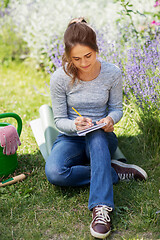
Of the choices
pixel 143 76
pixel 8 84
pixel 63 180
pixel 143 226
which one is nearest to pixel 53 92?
pixel 63 180

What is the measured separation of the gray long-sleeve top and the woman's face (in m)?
0.18

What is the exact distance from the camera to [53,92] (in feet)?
7.52

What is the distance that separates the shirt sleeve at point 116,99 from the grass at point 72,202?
1.73 feet

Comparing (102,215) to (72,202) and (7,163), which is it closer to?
(72,202)

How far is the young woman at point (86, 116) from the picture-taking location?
2.01 m

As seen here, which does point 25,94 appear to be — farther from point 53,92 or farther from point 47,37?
point 53,92

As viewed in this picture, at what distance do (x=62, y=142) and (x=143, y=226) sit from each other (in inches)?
33.4

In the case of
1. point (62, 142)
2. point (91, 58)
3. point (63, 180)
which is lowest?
point (63, 180)

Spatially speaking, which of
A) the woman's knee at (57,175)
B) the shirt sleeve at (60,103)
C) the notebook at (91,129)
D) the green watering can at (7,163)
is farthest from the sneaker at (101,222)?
the green watering can at (7,163)

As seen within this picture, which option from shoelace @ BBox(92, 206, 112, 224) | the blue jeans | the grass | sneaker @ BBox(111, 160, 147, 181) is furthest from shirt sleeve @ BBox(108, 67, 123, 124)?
shoelace @ BBox(92, 206, 112, 224)

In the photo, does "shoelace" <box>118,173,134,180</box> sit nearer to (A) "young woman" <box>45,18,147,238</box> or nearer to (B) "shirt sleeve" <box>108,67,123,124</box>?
(A) "young woman" <box>45,18,147,238</box>

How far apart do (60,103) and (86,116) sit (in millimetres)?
222

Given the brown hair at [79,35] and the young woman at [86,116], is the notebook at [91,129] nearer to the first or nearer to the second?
the young woman at [86,116]

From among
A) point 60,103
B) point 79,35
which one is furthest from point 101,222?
point 79,35
